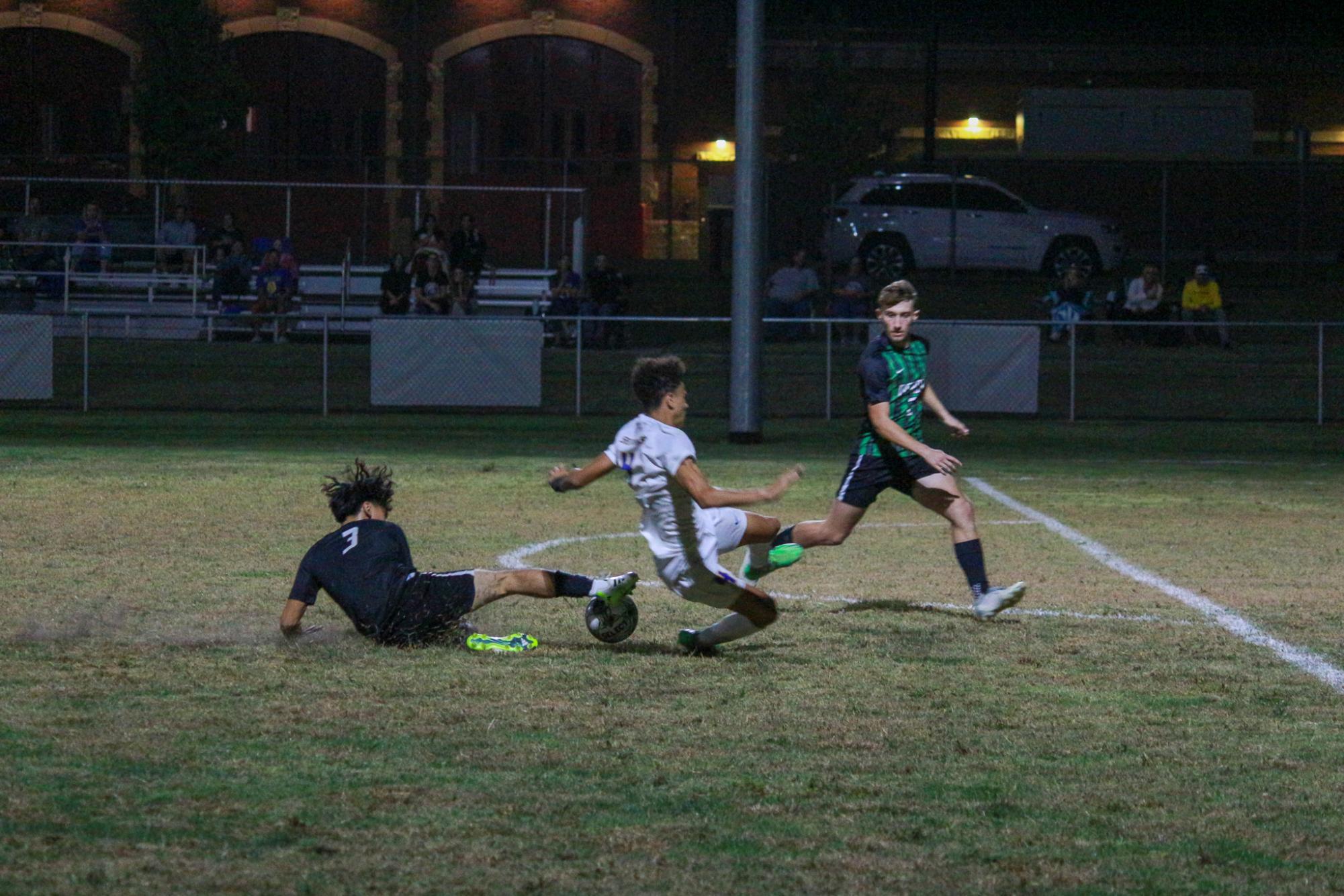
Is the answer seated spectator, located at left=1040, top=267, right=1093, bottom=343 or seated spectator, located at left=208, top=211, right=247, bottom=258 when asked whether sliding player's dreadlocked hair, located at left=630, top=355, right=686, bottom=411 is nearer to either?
seated spectator, located at left=1040, top=267, right=1093, bottom=343

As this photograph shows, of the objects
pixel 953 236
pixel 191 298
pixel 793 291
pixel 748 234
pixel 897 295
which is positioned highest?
pixel 953 236

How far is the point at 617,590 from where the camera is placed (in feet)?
25.3

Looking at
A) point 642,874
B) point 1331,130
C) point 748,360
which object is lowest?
point 642,874

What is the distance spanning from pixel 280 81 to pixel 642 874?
42.5 metres

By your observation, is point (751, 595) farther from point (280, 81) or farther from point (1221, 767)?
point (280, 81)

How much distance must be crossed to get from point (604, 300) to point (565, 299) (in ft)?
3.09

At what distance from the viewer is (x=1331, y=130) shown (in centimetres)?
4806

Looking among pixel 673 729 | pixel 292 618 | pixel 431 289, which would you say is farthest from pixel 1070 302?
pixel 673 729

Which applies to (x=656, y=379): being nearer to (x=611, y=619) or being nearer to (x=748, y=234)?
(x=611, y=619)

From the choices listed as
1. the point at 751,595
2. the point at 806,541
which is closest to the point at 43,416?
the point at 806,541

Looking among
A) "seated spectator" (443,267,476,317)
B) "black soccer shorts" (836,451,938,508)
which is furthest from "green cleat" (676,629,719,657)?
"seated spectator" (443,267,476,317)

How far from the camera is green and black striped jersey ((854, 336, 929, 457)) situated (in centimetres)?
918

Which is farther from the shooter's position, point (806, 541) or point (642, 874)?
point (806, 541)

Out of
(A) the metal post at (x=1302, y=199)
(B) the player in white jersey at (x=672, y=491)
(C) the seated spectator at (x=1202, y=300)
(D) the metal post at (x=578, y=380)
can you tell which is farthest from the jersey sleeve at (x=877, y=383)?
(A) the metal post at (x=1302, y=199)
